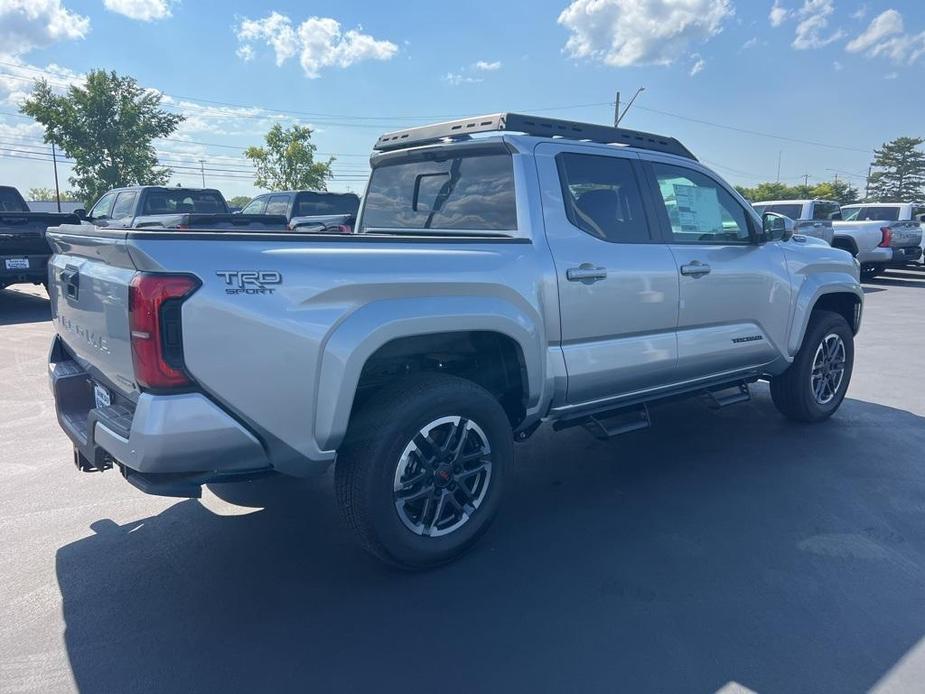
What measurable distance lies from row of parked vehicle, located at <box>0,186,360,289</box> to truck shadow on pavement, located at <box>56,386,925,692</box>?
4.83m

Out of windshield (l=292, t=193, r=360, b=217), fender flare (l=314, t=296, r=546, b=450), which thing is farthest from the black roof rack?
windshield (l=292, t=193, r=360, b=217)

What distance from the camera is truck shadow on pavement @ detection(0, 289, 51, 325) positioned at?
10.3 meters

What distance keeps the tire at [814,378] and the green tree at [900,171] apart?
78.2 m

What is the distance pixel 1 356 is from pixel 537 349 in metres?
6.98

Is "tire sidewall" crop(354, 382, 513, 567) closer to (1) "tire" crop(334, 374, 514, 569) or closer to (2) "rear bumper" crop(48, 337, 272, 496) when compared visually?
(1) "tire" crop(334, 374, 514, 569)

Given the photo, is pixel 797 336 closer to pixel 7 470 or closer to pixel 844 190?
pixel 7 470

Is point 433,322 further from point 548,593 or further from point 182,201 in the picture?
point 182,201

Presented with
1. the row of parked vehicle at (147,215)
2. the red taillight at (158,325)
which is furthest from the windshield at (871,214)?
the red taillight at (158,325)

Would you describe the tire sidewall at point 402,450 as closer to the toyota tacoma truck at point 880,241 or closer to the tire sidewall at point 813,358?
the tire sidewall at point 813,358

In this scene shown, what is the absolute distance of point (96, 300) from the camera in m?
2.82

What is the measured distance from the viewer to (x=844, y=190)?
75125mm

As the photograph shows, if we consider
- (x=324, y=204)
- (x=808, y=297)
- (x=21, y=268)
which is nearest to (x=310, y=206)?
(x=324, y=204)

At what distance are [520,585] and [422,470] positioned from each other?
2.24 ft

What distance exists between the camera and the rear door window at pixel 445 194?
3.75 meters
